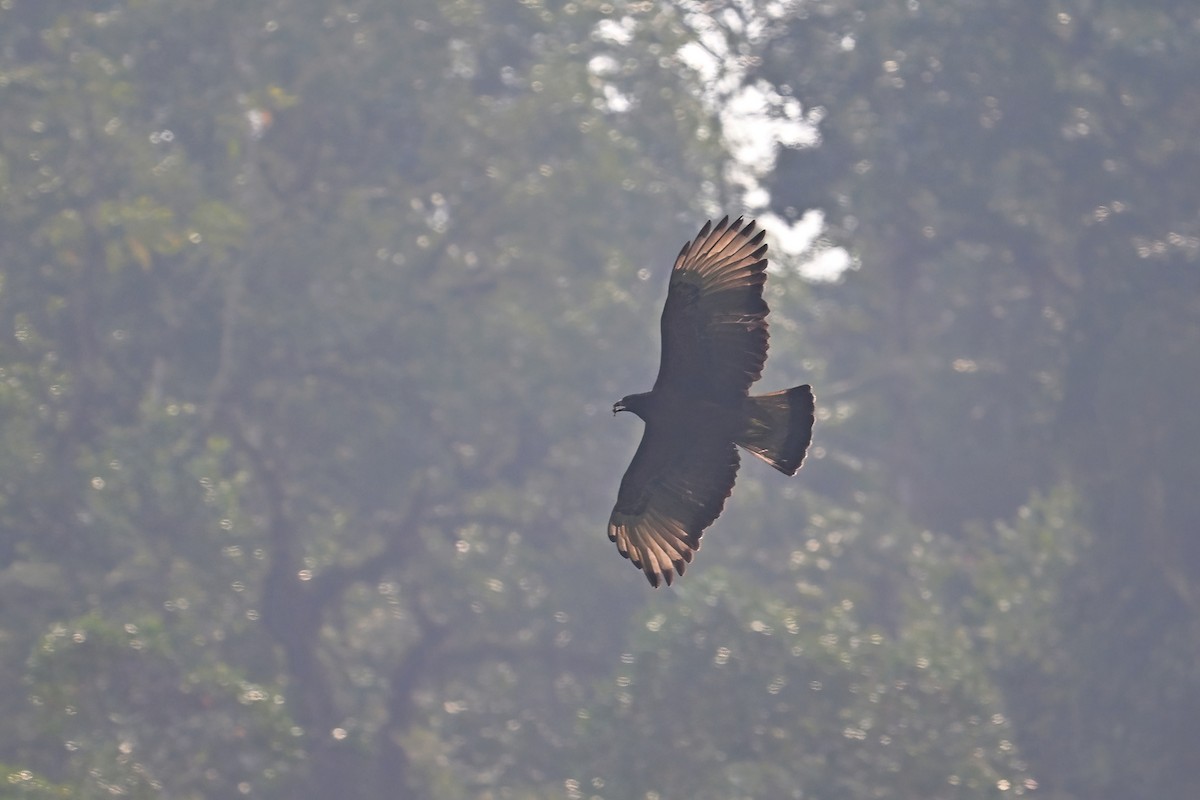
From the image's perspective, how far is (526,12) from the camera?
16.9 meters

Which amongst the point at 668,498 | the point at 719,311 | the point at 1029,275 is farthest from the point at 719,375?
the point at 1029,275

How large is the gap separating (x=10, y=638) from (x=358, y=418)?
3725 millimetres

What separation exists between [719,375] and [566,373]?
892cm

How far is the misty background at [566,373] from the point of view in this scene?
14305mm

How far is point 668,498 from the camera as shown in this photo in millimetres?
7402

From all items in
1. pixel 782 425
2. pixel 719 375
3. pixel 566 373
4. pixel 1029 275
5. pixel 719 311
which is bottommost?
pixel 782 425

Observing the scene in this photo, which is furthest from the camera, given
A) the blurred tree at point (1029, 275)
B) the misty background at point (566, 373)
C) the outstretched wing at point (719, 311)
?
the blurred tree at point (1029, 275)

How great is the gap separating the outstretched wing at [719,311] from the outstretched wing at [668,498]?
0.42 meters

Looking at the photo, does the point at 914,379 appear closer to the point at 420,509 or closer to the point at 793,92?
the point at 793,92

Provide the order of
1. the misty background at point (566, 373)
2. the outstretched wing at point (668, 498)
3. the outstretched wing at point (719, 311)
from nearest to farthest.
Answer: the outstretched wing at point (719, 311) < the outstretched wing at point (668, 498) < the misty background at point (566, 373)

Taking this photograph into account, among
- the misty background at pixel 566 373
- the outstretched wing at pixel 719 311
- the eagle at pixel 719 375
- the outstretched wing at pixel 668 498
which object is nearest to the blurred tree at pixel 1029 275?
the misty background at pixel 566 373

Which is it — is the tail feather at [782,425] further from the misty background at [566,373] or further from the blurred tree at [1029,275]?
the blurred tree at [1029,275]

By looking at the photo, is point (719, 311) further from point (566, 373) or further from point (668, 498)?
point (566, 373)

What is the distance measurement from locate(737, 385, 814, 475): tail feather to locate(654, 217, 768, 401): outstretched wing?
13 cm
